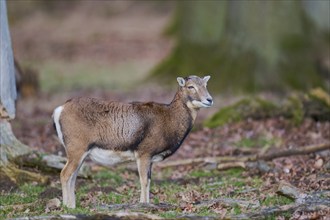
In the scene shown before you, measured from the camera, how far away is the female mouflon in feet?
37.0

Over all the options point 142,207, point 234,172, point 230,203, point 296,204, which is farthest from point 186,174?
point 296,204

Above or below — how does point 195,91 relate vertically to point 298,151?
above

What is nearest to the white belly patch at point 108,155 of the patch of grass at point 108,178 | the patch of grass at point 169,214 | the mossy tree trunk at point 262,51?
the patch of grass at point 169,214

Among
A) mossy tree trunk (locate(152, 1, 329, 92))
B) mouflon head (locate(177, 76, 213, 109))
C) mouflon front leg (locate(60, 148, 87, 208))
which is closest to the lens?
mouflon front leg (locate(60, 148, 87, 208))

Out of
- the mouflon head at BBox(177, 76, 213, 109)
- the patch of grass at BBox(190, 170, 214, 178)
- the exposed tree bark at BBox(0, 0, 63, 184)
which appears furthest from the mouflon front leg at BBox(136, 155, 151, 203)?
the patch of grass at BBox(190, 170, 214, 178)

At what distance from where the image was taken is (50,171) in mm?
13445

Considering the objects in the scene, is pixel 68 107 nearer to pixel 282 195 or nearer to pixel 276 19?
pixel 282 195

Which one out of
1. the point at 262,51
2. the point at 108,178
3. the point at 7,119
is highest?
the point at 7,119

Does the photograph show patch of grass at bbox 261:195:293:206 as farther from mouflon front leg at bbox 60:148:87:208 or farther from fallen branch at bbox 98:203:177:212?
mouflon front leg at bbox 60:148:87:208

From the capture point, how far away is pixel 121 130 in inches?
452

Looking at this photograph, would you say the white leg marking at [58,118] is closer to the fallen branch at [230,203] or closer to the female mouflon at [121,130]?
the female mouflon at [121,130]

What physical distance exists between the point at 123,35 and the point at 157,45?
449 cm

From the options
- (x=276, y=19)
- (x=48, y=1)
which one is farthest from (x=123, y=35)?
(x=276, y=19)

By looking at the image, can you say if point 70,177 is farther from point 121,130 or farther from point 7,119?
point 7,119
